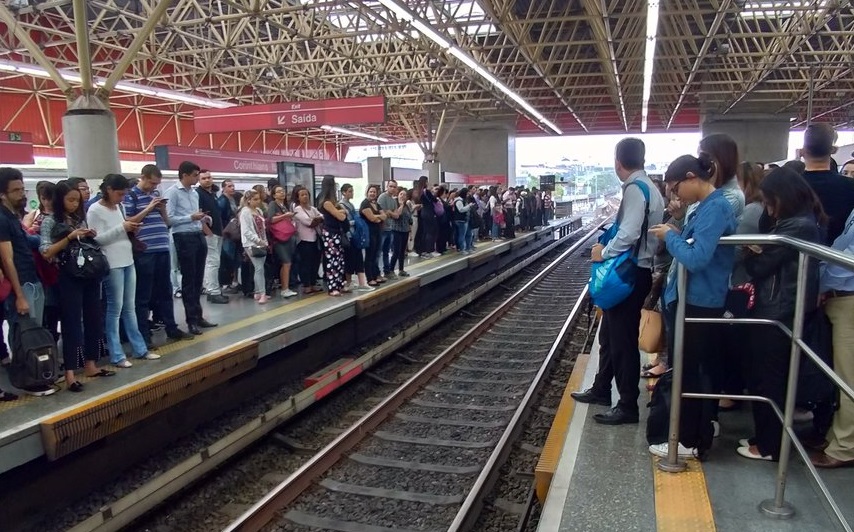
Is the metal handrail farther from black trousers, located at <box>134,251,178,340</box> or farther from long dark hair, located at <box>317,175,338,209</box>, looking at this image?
long dark hair, located at <box>317,175,338,209</box>

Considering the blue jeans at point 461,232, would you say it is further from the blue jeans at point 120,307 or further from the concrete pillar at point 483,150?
the concrete pillar at point 483,150

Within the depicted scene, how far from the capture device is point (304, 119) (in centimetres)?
1319

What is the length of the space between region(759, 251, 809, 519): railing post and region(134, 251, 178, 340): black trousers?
16.4 ft

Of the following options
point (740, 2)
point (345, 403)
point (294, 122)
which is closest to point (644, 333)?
point (345, 403)

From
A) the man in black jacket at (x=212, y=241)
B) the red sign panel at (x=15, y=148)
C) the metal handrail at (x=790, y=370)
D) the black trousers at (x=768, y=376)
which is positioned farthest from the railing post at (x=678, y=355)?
the red sign panel at (x=15, y=148)

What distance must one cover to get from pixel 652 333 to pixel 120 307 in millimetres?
4155

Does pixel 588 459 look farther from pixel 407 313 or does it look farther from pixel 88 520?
pixel 407 313

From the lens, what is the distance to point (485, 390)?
21.9ft

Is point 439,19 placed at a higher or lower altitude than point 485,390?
higher

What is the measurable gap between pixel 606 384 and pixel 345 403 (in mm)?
3438

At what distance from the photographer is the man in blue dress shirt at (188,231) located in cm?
594

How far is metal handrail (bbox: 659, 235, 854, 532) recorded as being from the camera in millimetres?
2055

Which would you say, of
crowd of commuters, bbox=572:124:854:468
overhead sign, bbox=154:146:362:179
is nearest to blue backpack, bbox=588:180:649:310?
crowd of commuters, bbox=572:124:854:468

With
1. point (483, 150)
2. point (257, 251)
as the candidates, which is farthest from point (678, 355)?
point (483, 150)
